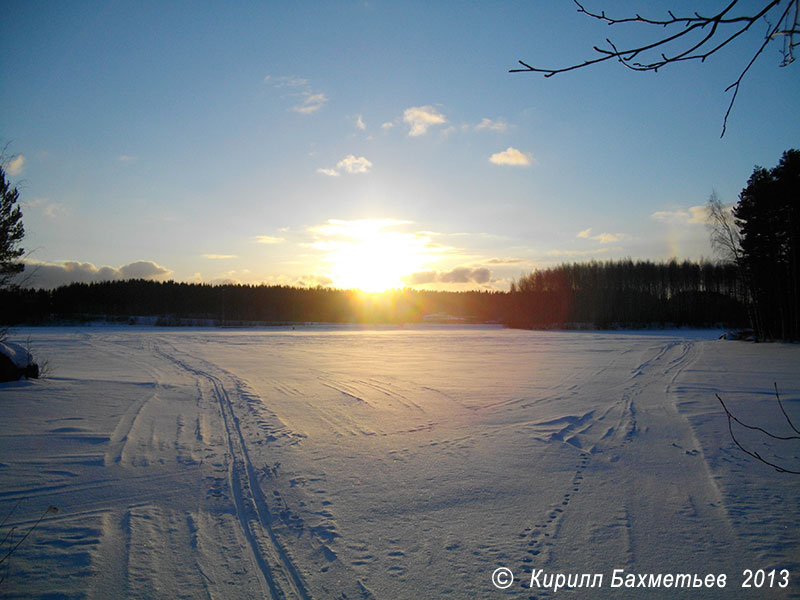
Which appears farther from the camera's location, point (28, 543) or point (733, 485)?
point (733, 485)

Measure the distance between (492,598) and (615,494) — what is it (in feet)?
8.46

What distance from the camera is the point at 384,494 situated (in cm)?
518

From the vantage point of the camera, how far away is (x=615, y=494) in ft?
16.9

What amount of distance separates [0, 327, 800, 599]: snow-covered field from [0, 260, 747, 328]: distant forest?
62123mm


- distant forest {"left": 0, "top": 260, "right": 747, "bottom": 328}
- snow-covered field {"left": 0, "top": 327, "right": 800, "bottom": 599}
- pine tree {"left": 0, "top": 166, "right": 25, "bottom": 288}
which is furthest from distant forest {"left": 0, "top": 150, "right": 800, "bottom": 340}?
pine tree {"left": 0, "top": 166, "right": 25, "bottom": 288}

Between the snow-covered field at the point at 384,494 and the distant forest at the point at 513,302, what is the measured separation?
2446 inches

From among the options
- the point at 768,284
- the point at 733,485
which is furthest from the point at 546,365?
the point at 768,284

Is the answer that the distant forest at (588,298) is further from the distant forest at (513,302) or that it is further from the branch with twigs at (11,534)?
the branch with twigs at (11,534)

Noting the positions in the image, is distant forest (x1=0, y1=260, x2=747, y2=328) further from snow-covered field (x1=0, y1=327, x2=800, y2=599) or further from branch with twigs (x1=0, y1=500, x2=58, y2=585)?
branch with twigs (x1=0, y1=500, x2=58, y2=585)

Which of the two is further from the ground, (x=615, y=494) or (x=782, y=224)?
(x=782, y=224)

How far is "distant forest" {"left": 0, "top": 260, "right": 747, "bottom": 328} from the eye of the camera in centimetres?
7212

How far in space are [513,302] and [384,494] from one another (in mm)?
84109

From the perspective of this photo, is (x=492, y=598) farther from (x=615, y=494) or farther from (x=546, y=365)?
(x=546, y=365)

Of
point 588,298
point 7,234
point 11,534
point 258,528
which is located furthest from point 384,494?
point 588,298
